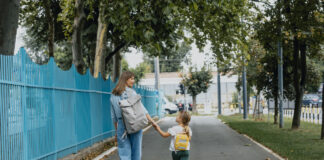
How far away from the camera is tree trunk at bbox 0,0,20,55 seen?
9180mm

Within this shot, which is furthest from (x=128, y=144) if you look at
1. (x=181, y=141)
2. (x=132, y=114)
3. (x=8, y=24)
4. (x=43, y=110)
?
(x=8, y=24)

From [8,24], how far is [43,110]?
190cm

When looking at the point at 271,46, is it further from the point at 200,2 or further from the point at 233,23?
the point at 200,2

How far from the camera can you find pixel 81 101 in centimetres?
1148

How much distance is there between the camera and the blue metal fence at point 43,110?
6879mm

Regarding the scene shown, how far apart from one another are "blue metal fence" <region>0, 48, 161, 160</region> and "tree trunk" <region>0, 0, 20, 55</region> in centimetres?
90

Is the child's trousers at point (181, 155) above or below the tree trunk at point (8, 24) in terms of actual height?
below

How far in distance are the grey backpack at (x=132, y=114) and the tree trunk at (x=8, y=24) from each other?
3670 mm

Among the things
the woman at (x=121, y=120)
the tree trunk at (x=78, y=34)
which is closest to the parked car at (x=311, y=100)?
the tree trunk at (x=78, y=34)

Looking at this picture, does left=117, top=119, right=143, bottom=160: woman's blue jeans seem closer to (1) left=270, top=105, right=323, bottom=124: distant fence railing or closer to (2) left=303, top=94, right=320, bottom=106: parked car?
(1) left=270, top=105, right=323, bottom=124: distant fence railing

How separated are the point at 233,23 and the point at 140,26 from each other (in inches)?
185

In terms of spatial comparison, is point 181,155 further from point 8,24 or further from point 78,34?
point 78,34

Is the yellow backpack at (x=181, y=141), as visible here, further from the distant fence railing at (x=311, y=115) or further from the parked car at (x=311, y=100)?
the parked car at (x=311, y=100)

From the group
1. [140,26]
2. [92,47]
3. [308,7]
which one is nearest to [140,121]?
[140,26]
